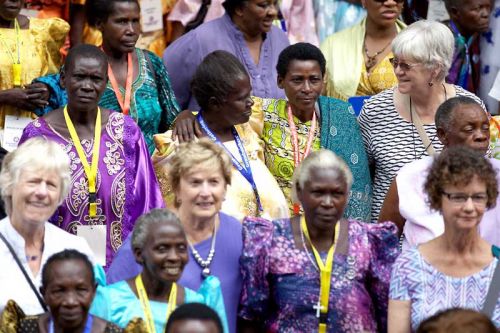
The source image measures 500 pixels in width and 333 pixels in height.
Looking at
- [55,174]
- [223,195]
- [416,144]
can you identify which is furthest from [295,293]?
[416,144]

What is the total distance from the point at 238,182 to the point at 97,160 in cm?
74

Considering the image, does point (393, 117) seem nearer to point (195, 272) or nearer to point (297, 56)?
point (297, 56)

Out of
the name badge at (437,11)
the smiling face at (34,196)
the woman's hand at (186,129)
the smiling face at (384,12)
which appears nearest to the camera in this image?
the smiling face at (34,196)

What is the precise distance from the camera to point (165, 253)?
20.2 ft

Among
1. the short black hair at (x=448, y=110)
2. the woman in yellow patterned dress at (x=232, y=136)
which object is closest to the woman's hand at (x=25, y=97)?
the woman in yellow patterned dress at (x=232, y=136)

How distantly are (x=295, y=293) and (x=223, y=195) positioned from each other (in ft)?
2.02

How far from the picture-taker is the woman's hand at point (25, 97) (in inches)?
310

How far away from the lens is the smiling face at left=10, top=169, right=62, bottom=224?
6.39 m

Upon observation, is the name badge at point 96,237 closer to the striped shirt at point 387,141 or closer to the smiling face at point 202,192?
the smiling face at point 202,192

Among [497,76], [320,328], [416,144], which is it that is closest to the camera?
[320,328]

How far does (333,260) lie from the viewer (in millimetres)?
6465

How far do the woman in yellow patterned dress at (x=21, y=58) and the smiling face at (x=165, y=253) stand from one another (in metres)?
1.81

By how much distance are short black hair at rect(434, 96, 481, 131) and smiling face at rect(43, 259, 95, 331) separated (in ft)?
7.34

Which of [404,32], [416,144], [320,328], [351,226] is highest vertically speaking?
→ [404,32]
